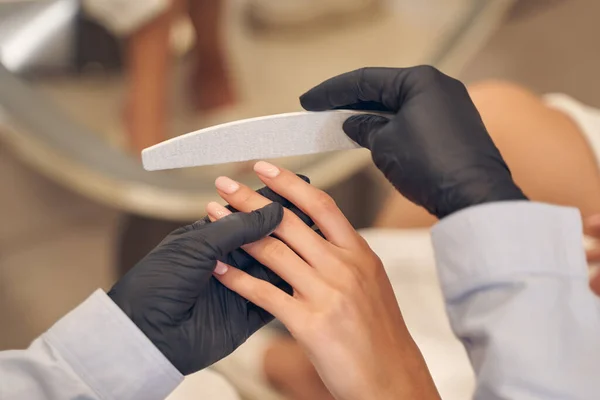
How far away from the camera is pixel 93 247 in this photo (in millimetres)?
1037

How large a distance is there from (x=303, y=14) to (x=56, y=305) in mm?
709

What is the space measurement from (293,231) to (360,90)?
0.11m

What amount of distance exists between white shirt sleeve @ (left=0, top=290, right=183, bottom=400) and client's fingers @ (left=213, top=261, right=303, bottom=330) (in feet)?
0.21

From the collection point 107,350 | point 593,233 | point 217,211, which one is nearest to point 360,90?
point 217,211

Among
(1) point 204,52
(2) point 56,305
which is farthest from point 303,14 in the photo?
(2) point 56,305

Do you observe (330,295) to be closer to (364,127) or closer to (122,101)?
(364,127)

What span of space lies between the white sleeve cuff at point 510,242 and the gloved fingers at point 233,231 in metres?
0.12

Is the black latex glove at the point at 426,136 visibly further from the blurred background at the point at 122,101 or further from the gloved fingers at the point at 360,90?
the blurred background at the point at 122,101

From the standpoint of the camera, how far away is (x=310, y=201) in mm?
425

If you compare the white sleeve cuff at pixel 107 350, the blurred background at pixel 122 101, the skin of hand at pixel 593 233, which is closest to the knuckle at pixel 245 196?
the white sleeve cuff at pixel 107 350

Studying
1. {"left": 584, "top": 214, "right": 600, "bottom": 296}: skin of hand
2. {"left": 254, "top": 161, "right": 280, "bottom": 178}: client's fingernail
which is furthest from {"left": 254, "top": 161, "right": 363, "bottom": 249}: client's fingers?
{"left": 584, "top": 214, "right": 600, "bottom": 296}: skin of hand

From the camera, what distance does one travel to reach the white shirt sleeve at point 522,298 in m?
0.37

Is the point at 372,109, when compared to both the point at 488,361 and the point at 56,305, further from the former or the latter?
the point at 56,305

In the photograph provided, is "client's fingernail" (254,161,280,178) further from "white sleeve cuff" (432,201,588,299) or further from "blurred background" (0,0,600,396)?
"blurred background" (0,0,600,396)
